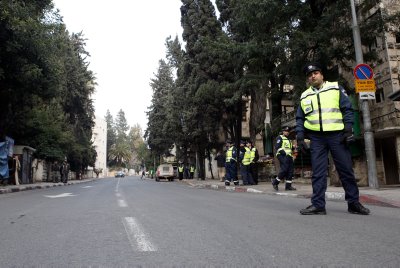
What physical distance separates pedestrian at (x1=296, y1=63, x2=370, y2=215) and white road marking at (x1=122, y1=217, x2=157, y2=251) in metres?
2.70

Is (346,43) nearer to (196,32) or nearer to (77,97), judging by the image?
(196,32)

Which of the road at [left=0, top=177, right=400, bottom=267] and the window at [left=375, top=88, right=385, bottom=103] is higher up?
the window at [left=375, top=88, right=385, bottom=103]

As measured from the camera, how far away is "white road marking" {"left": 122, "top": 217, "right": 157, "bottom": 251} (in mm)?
3975

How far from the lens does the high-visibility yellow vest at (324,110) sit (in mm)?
6043

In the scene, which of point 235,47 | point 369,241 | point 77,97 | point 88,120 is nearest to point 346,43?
point 235,47

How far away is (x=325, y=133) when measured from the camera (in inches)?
242

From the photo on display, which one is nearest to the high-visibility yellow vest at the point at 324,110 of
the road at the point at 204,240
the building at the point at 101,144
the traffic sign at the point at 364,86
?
the road at the point at 204,240

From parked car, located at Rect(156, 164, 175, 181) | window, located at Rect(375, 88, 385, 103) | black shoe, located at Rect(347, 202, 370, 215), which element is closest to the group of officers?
window, located at Rect(375, 88, 385, 103)

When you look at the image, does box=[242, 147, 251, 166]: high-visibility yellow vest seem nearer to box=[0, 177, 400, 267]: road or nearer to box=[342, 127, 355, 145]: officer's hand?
box=[0, 177, 400, 267]: road

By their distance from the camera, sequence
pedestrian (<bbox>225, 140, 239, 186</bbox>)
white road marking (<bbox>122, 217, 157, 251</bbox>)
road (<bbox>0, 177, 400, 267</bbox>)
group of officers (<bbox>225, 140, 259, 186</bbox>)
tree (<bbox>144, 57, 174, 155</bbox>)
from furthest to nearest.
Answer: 1. tree (<bbox>144, 57, 174, 155</bbox>)
2. pedestrian (<bbox>225, 140, 239, 186</bbox>)
3. group of officers (<bbox>225, 140, 259, 186</bbox>)
4. white road marking (<bbox>122, 217, 157, 251</bbox>)
5. road (<bbox>0, 177, 400, 267</bbox>)

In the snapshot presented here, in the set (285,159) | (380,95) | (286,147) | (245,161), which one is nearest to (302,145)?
(285,159)

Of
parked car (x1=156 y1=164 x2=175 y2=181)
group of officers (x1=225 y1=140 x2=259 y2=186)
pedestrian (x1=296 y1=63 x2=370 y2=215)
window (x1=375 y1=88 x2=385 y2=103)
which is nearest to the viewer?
pedestrian (x1=296 y1=63 x2=370 y2=215)

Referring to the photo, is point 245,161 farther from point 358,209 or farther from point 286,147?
point 358,209

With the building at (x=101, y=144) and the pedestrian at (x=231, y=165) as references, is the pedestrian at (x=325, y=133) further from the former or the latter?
the building at (x=101, y=144)
